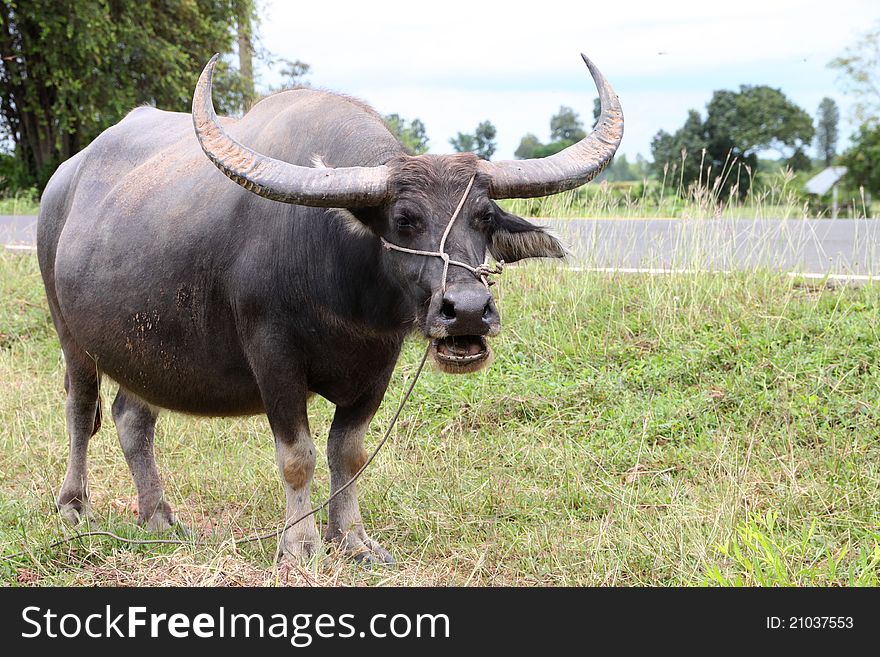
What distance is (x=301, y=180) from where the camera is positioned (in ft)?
10.8

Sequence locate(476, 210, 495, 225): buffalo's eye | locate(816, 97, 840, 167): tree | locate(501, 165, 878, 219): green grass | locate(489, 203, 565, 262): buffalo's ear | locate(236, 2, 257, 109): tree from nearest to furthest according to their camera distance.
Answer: locate(476, 210, 495, 225): buffalo's eye → locate(489, 203, 565, 262): buffalo's ear → locate(501, 165, 878, 219): green grass → locate(236, 2, 257, 109): tree → locate(816, 97, 840, 167): tree

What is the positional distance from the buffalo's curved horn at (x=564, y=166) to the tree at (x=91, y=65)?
17.0 meters

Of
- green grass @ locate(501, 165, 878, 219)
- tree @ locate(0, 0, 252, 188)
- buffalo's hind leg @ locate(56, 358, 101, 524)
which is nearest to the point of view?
buffalo's hind leg @ locate(56, 358, 101, 524)

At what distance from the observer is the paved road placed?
21.8 ft

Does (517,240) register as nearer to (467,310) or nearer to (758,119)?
(467,310)

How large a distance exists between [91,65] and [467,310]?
1904cm

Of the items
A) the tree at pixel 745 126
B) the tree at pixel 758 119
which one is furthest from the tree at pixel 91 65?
the tree at pixel 758 119

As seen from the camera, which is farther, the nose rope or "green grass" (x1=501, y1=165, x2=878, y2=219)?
"green grass" (x1=501, y1=165, x2=878, y2=219)

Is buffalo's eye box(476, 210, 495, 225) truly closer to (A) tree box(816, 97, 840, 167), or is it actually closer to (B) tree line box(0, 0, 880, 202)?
(B) tree line box(0, 0, 880, 202)

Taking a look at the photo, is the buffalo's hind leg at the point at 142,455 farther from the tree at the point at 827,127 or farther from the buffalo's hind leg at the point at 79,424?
the tree at the point at 827,127

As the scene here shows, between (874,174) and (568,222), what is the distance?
34.1m

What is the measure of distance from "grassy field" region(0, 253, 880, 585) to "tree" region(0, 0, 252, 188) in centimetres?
1383

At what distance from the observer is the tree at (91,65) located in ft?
61.2

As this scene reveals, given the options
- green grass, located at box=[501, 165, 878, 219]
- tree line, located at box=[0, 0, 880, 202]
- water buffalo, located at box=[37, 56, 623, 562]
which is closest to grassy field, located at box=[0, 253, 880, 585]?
water buffalo, located at box=[37, 56, 623, 562]
